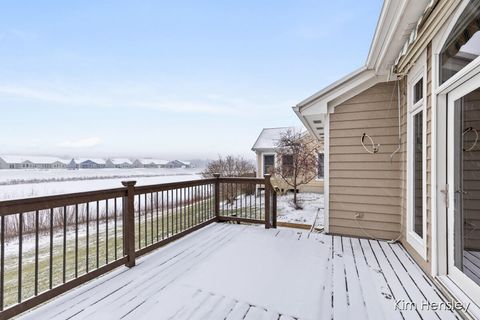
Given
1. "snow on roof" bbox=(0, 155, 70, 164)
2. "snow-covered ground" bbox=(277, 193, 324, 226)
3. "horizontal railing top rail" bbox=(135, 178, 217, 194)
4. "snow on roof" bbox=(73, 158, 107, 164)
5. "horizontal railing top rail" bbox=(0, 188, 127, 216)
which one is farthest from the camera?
"snow on roof" bbox=(73, 158, 107, 164)

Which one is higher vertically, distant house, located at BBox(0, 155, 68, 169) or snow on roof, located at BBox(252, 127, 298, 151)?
snow on roof, located at BBox(252, 127, 298, 151)

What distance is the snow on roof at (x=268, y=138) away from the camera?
1270 centimetres

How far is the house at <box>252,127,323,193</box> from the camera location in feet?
38.1

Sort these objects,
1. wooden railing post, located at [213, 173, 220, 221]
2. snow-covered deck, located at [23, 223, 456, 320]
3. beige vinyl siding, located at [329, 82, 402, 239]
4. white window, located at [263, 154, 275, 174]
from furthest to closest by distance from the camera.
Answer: white window, located at [263, 154, 275, 174] < wooden railing post, located at [213, 173, 220, 221] < beige vinyl siding, located at [329, 82, 402, 239] < snow-covered deck, located at [23, 223, 456, 320]

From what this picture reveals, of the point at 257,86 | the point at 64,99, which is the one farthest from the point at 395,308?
the point at 64,99

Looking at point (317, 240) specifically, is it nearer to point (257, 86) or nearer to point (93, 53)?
point (93, 53)

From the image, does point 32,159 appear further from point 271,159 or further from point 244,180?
point 244,180

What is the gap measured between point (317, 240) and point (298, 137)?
7.40 meters

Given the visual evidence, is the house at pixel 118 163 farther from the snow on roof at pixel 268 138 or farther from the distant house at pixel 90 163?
the snow on roof at pixel 268 138

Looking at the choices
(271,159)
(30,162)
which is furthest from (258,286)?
(30,162)

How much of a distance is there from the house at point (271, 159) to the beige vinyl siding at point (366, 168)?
712 centimetres

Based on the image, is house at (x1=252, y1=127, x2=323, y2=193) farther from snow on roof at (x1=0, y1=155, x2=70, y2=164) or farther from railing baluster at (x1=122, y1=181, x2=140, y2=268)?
snow on roof at (x1=0, y1=155, x2=70, y2=164)

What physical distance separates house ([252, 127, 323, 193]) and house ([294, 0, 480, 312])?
7199 millimetres

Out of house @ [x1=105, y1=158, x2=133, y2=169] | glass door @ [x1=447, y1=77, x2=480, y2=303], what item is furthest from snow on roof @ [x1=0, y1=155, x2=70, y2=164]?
glass door @ [x1=447, y1=77, x2=480, y2=303]
